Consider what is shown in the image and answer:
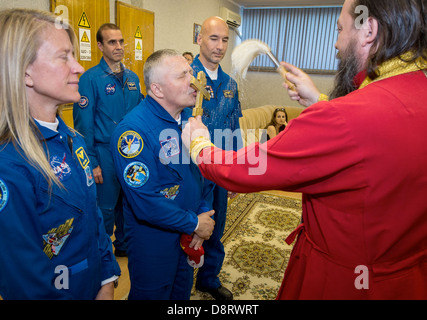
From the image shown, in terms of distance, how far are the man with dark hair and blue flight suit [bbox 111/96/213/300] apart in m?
0.43

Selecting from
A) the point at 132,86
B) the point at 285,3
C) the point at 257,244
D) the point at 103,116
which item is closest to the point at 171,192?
the point at 103,116

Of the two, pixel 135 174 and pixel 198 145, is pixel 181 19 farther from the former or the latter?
pixel 198 145

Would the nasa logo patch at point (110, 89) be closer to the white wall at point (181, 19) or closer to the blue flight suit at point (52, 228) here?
the white wall at point (181, 19)

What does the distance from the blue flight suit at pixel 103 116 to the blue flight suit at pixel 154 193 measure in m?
1.17

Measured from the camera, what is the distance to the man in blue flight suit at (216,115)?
222cm

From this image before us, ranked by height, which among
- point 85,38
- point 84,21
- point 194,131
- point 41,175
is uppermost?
point 84,21

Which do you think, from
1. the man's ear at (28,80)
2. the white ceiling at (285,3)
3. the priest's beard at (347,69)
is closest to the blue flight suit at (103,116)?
the man's ear at (28,80)

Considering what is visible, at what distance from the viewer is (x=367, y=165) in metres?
0.82

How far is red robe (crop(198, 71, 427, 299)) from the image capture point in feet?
2.62

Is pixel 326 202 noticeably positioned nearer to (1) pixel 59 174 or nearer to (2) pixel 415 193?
(2) pixel 415 193

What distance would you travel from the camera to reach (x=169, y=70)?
155 cm

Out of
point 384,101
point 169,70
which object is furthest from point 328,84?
point 384,101

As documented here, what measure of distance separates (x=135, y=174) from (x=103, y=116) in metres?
1.41

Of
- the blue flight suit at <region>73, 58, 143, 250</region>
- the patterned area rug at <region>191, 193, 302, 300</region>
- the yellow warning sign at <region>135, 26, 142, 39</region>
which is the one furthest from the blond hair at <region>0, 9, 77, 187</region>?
the yellow warning sign at <region>135, 26, 142, 39</region>
